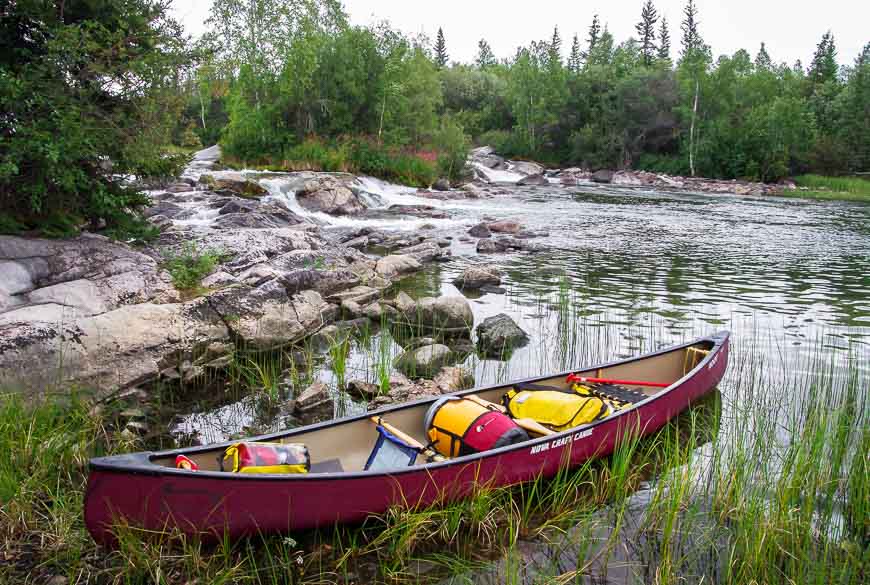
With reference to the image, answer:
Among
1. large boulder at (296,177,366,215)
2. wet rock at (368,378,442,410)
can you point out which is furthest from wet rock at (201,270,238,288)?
large boulder at (296,177,366,215)

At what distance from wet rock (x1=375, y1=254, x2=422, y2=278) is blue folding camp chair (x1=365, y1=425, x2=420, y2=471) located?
752cm

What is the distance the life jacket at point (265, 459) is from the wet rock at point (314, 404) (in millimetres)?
1887

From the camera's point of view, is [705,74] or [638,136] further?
[638,136]

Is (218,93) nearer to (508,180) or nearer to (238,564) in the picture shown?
(508,180)

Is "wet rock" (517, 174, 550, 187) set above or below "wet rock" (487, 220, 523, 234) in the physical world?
above

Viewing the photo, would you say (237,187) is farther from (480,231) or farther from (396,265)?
(396,265)

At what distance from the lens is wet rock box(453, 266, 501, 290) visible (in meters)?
12.0

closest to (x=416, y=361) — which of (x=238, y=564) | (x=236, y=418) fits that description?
(x=236, y=418)

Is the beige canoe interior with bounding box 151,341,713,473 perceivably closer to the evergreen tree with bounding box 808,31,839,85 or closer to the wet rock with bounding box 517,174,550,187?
the wet rock with bounding box 517,174,550,187

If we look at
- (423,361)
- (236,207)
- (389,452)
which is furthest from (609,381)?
(236,207)

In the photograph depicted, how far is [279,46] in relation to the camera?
101 ft

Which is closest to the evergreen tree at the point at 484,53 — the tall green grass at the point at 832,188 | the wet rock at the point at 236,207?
the tall green grass at the point at 832,188

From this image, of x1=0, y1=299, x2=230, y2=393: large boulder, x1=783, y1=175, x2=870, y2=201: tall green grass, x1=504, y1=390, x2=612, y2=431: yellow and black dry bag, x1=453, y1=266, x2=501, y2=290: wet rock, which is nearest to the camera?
x1=504, y1=390, x2=612, y2=431: yellow and black dry bag

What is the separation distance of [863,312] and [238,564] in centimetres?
Result: 1033
